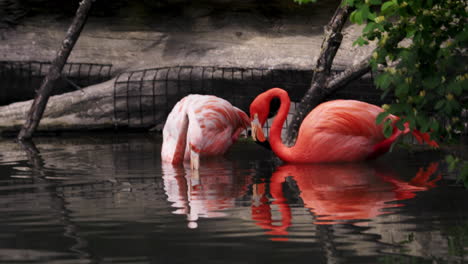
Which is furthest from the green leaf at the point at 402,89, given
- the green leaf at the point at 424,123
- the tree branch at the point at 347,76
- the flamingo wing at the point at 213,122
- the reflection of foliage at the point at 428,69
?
the tree branch at the point at 347,76

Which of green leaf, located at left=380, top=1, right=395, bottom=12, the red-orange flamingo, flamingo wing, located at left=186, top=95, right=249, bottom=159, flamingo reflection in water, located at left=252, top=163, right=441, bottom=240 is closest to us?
green leaf, located at left=380, top=1, right=395, bottom=12

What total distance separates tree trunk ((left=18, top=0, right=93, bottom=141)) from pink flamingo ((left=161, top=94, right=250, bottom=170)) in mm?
2873

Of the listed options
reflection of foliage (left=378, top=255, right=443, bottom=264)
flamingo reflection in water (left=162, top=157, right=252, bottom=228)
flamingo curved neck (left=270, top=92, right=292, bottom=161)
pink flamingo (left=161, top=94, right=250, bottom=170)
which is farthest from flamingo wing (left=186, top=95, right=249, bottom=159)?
reflection of foliage (left=378, top=255, right=443, bottom=264)

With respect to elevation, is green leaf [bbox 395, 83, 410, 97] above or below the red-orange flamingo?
above

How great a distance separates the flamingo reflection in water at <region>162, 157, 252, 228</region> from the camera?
4.50 metres

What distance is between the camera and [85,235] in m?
3.77

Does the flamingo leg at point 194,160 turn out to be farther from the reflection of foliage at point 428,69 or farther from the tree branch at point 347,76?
the reflection of foliage at point 428,69

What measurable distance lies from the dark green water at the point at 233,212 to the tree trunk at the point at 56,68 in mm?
2841

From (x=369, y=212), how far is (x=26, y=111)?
7.94 m

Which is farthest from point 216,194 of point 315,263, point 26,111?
point 26,111

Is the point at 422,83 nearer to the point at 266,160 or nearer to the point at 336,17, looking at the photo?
the point at 266,160

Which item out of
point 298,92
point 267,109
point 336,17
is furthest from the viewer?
point 298,92

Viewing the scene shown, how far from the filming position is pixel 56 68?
10.1 metres

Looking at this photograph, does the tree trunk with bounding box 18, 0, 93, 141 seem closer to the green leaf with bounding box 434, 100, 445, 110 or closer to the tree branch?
the tree branch
